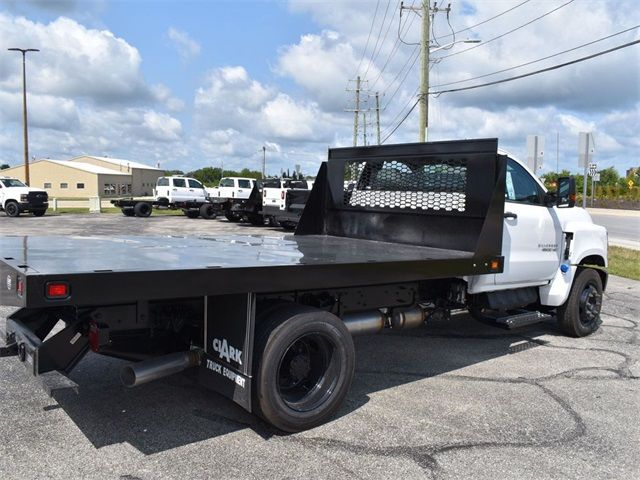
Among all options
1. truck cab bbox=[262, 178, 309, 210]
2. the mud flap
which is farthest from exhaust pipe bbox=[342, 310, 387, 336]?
truck cab bbox=[262, 178, 309, 210]

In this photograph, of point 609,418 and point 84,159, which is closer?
point 609,418

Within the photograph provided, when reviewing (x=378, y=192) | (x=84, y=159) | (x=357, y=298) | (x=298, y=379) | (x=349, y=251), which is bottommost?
(x=298, y=379)

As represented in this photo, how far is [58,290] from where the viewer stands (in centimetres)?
291

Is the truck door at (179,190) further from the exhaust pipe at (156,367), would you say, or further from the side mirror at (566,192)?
the exhaust pipe at (156,367)

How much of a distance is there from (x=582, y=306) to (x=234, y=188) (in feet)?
82.5

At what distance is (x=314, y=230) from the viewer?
711 cm

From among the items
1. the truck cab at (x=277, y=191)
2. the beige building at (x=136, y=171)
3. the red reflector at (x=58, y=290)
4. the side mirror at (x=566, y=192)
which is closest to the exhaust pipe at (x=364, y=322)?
the red reflector at (x=58, y=290)

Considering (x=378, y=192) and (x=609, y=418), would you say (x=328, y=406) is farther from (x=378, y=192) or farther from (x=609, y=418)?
(x=378, y=192)

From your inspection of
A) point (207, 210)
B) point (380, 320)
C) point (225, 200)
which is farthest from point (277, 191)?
point (380, 320)

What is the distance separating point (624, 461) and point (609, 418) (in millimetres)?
789

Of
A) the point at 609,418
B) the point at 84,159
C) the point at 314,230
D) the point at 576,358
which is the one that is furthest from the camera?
the point at 84,159

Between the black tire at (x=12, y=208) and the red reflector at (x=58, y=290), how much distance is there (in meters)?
30.2

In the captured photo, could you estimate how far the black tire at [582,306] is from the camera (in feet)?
22.1

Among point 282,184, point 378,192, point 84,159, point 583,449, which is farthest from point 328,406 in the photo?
point 84,159
